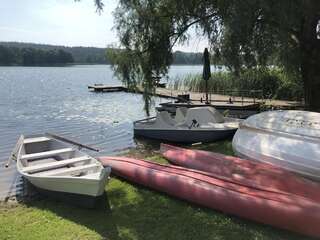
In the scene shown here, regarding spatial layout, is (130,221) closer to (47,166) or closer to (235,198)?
(235,198)

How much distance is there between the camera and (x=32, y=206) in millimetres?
8250

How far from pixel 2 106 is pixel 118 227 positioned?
1171 inches

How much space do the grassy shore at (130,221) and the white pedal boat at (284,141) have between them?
2446mm

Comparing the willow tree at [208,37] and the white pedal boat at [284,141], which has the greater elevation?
the willow tree at [208,37]

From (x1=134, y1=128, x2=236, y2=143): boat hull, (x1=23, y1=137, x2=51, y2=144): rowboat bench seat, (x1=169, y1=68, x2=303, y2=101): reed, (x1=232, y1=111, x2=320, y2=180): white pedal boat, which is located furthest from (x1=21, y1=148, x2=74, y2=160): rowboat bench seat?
(x1=169, y1=68, x2=303, y2=101): reed

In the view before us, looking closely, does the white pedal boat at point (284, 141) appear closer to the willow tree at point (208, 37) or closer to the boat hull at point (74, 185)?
the willow tree at point (208, 37)

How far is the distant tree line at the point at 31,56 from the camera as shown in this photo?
388 ft

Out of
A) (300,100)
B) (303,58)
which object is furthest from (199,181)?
(300,100)

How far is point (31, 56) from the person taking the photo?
11881 centimetres

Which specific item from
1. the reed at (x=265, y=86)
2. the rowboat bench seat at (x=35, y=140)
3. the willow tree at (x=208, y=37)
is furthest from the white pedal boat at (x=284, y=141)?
the reed at (x=265, y=86)

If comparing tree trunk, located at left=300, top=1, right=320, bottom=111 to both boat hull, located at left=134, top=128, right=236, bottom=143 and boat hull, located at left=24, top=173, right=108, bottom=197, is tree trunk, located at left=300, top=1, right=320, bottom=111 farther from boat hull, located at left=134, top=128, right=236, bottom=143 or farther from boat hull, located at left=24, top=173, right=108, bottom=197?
boat hull, located at left=24, top=173, right=108, bottom=197

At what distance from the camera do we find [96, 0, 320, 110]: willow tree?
40.1 feet

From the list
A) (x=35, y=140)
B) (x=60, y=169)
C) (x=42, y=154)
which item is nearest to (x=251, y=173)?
(x=60, y=169)

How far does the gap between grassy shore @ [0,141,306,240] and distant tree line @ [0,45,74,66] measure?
11604 cm
